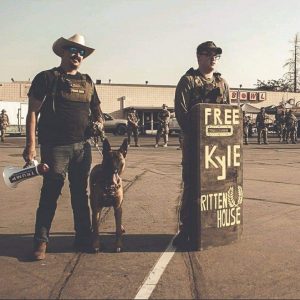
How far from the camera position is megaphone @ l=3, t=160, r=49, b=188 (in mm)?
4312

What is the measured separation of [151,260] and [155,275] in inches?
16.7

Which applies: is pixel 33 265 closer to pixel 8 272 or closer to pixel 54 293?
pixel 8 272

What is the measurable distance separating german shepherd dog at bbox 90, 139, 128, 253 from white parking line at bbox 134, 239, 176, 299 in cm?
46

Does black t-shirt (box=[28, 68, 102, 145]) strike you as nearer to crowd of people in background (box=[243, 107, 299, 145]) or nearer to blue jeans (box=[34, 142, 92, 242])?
blue jeans (box=[34, 142, 92, 242])

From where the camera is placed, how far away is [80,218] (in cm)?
481

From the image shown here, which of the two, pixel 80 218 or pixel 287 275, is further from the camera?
pixel 80 218

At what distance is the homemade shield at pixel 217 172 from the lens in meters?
4.64

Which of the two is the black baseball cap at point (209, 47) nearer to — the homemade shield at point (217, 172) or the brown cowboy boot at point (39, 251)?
the homemade shield at point (217, 172)

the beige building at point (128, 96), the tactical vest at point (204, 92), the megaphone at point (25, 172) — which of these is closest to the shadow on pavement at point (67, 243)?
the megaphone at point (25, 172)

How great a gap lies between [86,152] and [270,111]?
3576 centimetres

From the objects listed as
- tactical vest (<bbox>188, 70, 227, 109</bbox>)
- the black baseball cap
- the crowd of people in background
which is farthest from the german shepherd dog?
the crowd of people in background

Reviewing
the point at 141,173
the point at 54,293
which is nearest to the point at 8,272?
the point at 54,293

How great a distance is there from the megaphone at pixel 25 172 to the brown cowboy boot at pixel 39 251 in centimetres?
59

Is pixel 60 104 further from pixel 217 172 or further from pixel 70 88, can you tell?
pixel 217 172
